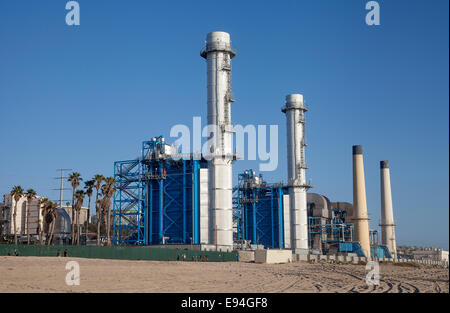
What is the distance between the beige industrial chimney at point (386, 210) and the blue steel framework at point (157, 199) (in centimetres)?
4722

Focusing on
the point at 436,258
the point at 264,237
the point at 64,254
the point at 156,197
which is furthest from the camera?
the point at 436,258

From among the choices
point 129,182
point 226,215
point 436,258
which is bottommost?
point 436,258

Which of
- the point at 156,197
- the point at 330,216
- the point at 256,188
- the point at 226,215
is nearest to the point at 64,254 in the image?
the point at 226,215

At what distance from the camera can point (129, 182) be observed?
8406 centimetres

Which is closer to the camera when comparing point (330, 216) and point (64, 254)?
point (64, 254)

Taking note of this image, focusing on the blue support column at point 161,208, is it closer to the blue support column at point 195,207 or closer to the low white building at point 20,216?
the blue support column at point 195,207

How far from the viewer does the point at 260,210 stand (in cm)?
10412

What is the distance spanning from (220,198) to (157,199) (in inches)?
538

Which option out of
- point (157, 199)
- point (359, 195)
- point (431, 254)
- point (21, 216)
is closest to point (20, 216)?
point (21, 216)

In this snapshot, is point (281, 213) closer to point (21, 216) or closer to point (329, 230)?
point (329, 230)

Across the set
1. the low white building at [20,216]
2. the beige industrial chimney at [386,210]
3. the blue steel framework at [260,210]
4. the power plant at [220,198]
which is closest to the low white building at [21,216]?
the low white building at [20,216]

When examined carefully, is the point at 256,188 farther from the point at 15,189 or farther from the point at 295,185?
the point at 15,189

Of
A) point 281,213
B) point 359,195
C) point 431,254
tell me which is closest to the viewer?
point 359,195

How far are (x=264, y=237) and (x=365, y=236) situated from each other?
18788 mm
